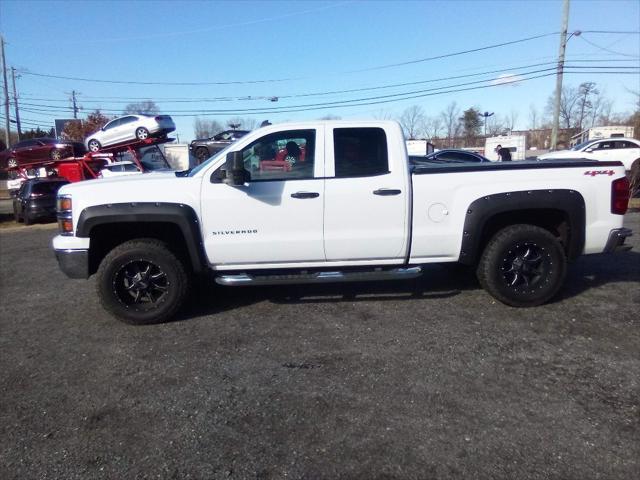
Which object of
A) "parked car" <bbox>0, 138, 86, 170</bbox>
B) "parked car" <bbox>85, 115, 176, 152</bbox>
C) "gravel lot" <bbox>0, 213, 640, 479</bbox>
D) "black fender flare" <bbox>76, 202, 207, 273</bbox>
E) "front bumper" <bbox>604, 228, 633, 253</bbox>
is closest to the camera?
"gravel lot" <bbox>0, 213, 640, 479</bbox>

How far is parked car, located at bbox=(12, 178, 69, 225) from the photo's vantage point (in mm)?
14977

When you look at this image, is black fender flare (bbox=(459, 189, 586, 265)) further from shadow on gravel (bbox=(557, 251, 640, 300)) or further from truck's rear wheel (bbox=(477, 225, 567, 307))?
shadow on gravel (bbox=(557, 251, 640, 300))

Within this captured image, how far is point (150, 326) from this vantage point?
4.82 meters

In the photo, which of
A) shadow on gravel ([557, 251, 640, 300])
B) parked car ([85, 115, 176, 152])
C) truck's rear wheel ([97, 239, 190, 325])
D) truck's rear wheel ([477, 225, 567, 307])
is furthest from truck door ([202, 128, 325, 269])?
parked car ([85, 115, 176, 152])

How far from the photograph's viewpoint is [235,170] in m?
4.46

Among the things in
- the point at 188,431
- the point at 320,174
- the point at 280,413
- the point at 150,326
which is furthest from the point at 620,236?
the point at 150,326

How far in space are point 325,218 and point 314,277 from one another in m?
0.61

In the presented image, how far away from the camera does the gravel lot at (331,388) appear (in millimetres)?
2656

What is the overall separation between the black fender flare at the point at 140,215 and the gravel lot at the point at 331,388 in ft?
3.32

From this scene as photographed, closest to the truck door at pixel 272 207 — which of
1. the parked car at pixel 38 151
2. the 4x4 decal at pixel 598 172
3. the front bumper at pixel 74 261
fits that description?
the front bumper at pixel 74 261

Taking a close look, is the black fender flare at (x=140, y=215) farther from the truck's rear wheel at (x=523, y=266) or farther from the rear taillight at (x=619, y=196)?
the rear taillight at (x=619, y=196)

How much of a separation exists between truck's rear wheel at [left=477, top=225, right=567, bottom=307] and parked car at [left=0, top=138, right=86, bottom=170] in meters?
22.4

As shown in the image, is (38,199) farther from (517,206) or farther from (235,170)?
(517,206)

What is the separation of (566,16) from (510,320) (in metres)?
26.3
